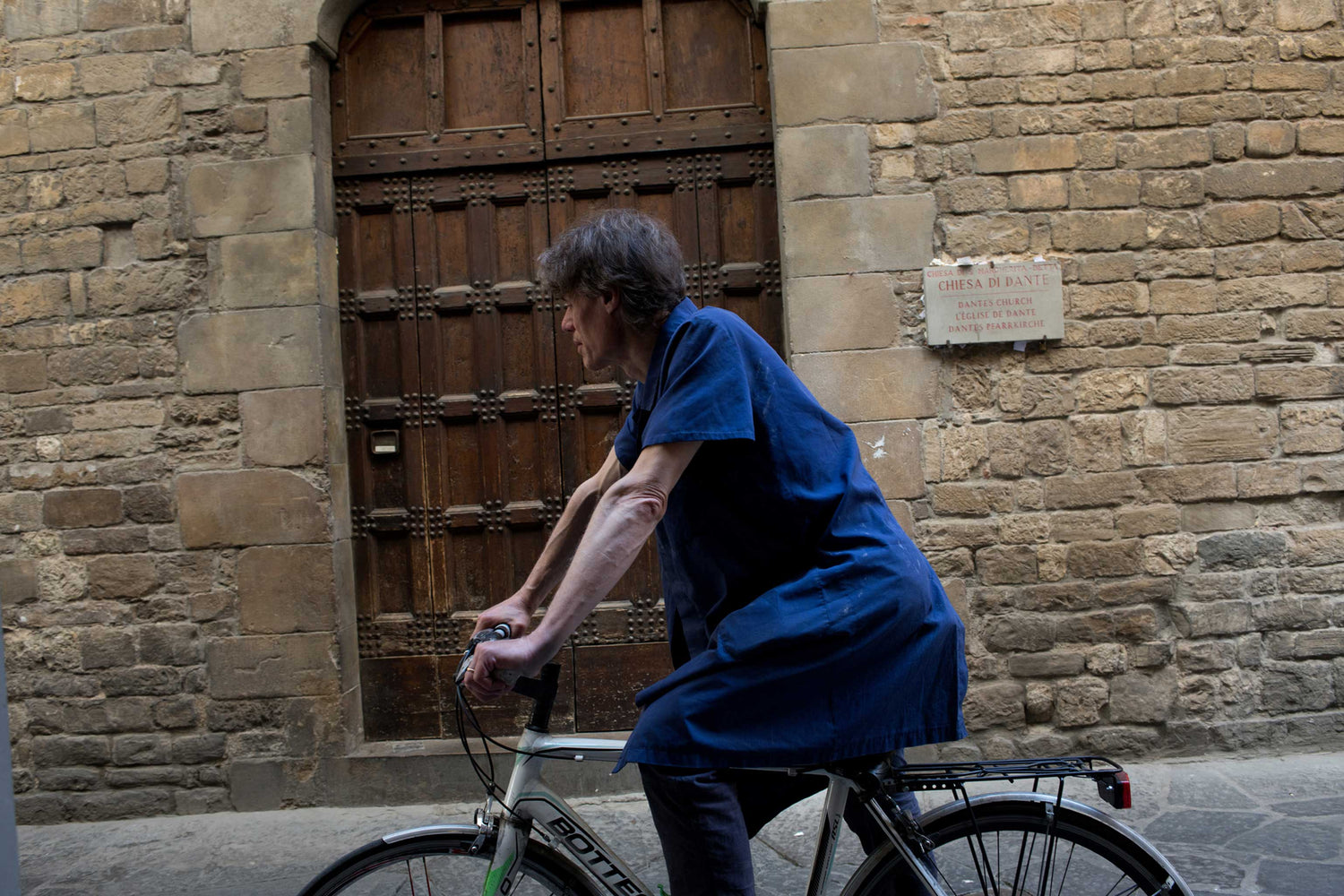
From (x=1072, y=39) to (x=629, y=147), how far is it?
1861 millimetres

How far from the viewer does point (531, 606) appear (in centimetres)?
209

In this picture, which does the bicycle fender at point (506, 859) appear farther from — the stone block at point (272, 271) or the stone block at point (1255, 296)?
the stone block at point (1255, 296)

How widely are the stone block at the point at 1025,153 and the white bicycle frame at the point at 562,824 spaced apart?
322cm

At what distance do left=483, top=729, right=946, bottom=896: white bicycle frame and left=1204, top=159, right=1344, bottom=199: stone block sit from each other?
3561 mm

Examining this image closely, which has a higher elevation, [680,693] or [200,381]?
[200,381]

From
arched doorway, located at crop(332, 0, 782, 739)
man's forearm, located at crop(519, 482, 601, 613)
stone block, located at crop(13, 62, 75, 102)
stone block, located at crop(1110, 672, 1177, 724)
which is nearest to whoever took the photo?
man's forearm, located at crop(519, 482, 601, 613)

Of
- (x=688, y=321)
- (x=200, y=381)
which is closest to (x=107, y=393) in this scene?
(x=200, y=381)

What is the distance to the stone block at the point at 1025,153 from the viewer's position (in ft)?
14.5

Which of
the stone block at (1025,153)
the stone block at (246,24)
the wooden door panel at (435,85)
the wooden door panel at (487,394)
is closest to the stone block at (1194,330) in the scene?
the stone block at (1025,153)

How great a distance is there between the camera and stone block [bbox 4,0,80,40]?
4.61 m

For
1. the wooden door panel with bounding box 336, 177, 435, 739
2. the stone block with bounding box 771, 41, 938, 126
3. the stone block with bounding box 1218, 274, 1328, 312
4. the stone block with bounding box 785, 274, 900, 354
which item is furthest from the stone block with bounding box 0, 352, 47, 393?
the stone block with bounding box 1218, 274, 1328, 312

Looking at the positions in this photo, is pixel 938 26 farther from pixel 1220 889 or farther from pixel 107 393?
pixel 107 393

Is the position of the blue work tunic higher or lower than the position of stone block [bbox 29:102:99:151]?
→ lower

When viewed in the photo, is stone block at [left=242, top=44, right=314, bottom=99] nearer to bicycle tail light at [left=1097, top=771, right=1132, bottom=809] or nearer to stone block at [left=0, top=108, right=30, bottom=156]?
stone block at [left=0, top=108, right=30, bottom=156]
